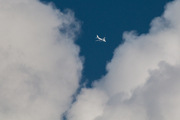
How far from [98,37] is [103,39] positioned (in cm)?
842

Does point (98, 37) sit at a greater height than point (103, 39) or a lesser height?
greater

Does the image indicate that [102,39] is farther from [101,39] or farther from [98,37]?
[98,37]

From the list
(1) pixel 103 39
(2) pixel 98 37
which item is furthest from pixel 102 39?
(2) pixel 98 37

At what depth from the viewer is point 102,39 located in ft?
230

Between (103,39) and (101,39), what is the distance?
122 inches

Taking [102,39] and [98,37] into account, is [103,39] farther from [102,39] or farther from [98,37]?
[98,37]

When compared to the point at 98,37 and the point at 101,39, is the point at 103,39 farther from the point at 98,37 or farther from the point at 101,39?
the point at 98,37

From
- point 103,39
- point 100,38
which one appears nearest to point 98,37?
point 100,38

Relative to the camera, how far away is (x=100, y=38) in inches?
2783

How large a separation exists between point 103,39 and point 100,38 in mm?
4971

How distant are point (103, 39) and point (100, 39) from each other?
4.63 m

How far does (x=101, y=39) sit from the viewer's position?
69938 millimetres

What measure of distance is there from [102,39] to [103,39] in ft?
4.98

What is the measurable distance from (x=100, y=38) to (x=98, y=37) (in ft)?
12.0
